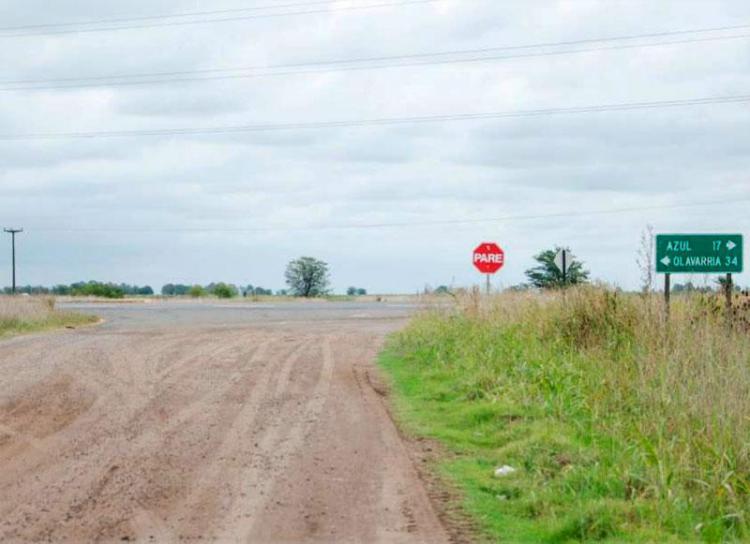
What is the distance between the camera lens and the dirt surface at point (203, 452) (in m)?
9.28

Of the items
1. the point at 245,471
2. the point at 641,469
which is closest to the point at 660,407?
the point at 641,469

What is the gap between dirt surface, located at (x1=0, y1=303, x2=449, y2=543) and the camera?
9.28 meters

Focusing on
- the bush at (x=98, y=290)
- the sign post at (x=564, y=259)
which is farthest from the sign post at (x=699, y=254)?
the bush at (x=98, y=290)

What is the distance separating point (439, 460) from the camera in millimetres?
12367

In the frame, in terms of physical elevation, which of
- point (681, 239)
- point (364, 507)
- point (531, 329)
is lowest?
point (364, 507)

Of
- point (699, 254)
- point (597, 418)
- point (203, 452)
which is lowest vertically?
point (203, 452)

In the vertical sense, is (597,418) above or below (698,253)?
below

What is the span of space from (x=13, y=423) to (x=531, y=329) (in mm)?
9523

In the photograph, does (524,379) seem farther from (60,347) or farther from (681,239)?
(60,347)

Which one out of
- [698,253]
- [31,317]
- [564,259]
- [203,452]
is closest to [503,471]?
[203,452]

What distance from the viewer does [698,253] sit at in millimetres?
19781

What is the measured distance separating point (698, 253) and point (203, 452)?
1045 centimetres

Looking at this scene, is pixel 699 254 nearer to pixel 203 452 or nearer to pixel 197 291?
pixel 203 452

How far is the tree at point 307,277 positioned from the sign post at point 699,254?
83.2m
